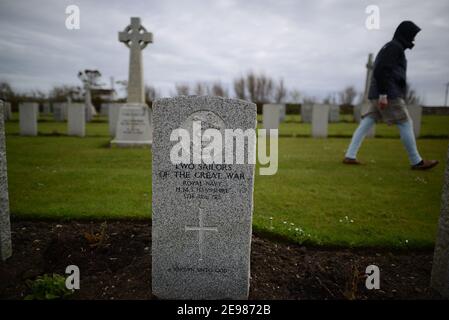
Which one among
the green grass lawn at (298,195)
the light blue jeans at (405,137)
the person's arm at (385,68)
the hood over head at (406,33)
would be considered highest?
the hood over head at (406,33)

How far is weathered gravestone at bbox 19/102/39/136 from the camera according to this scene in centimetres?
1169

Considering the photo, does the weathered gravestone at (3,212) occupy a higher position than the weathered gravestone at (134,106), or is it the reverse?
the weathered gravestone at (134,106)

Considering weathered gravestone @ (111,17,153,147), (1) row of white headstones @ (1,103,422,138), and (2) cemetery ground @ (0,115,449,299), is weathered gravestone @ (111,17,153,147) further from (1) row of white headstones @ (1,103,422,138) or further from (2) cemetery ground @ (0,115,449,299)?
(2) cemetery ground @ (0,115,449,299)

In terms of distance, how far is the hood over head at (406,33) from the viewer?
562 cm

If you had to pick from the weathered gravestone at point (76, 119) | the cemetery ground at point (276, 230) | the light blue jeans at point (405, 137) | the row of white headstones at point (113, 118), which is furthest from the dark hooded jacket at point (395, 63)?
the weathered gravestone at point (76, 119)

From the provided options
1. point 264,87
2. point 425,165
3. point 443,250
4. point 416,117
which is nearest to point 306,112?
point 416,117

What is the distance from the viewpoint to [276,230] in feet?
11.1

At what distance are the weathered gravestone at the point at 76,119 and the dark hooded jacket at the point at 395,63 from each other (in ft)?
34.5

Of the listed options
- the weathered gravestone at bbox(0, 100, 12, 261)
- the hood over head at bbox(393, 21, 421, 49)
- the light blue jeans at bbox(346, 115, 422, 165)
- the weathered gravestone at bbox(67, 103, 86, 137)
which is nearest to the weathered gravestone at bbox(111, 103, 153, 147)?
the weathered gravestone at bbox(67, 103, 86, 137)

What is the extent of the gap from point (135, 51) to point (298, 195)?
710 cm

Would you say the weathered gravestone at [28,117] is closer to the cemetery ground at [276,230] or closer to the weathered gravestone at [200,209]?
the cemetery ground at [276,230]

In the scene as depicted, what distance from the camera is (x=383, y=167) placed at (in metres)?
6.64

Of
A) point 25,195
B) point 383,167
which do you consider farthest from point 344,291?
point 383,167

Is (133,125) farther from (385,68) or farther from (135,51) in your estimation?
(385,68)
